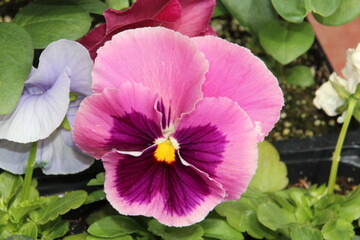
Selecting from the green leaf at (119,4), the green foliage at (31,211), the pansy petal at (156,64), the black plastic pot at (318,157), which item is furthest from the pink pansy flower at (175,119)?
the black plastic pot at (318,157)

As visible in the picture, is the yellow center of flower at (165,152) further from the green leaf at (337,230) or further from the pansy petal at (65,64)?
the green leaf at (337,230)

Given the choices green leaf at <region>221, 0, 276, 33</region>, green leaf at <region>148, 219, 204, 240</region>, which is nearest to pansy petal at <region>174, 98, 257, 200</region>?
green leaf at <region>148, 219, 204, 240</region>

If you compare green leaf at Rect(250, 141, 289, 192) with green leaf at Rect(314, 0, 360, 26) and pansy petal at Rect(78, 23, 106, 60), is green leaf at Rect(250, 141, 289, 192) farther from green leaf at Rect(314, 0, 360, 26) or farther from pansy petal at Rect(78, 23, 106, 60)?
pansy petal at Rect(78, 23, 106, 60)

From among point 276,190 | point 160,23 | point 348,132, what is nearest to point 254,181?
point 276,190

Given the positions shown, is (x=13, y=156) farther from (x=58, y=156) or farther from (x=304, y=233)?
(x=304, y=233)

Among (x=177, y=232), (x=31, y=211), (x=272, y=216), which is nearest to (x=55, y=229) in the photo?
(x=31, y=211)

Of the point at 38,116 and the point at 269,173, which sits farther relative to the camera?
the point at 269,173
